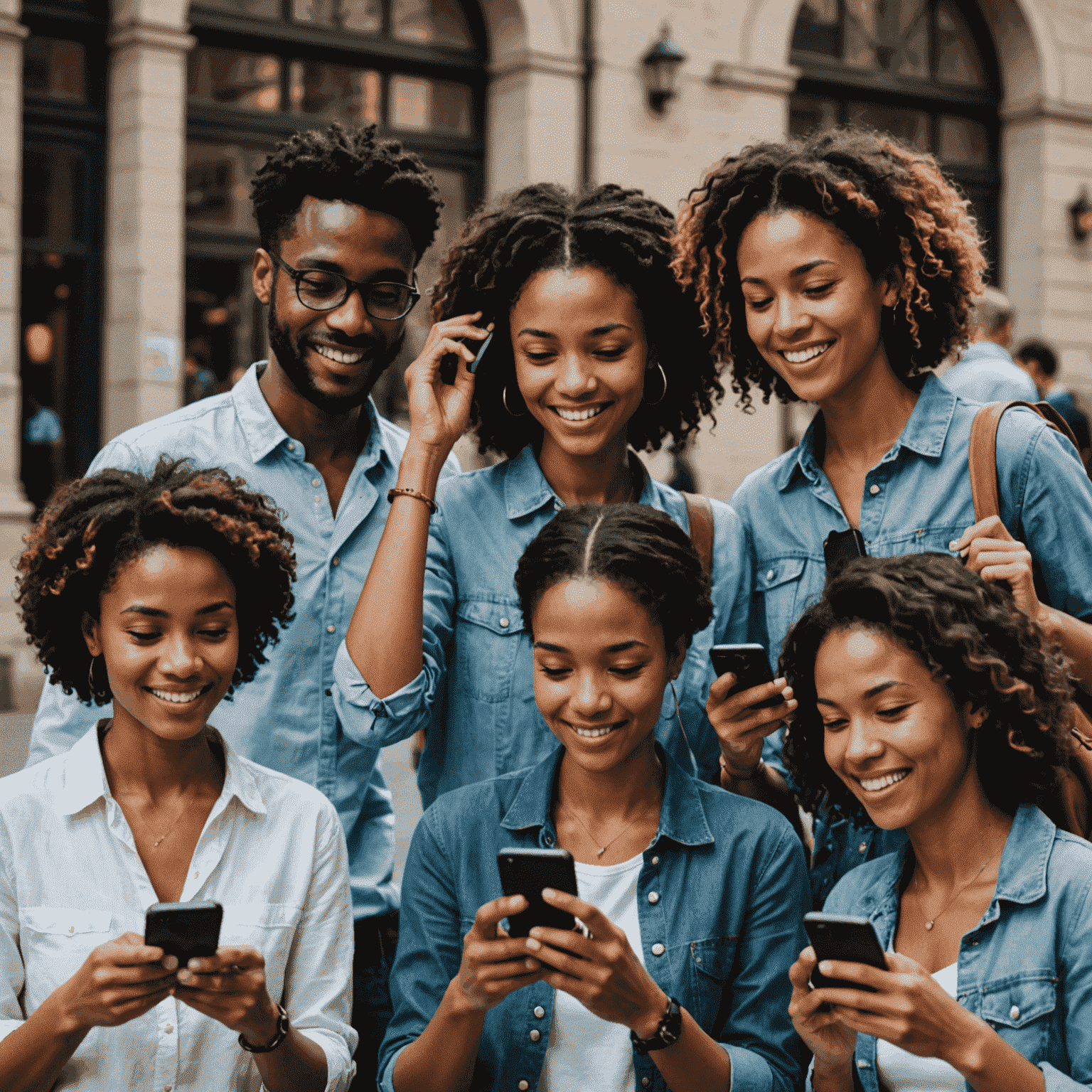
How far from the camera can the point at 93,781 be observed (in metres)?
2.64

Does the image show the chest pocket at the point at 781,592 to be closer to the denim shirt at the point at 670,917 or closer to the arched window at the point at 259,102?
the denim shirt at the point at 670,917

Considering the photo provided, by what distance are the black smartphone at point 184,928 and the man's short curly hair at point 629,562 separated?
34.1 inches

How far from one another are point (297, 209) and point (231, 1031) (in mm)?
1738

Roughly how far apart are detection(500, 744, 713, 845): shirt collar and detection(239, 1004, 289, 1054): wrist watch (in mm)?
522

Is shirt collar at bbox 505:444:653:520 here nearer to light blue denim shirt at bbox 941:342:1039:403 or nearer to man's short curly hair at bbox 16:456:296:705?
man's short curly hair at bbox 16:456:296:705

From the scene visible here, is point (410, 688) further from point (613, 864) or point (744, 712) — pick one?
point (744, 712)

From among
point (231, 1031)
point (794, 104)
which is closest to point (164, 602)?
point (231, 1031)

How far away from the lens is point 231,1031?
255 cm

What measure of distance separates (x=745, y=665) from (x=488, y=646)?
57cm

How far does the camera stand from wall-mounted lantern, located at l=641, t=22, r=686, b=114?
12148 mm

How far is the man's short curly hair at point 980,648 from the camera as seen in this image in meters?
2.56

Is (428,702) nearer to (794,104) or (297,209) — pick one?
(297,209)

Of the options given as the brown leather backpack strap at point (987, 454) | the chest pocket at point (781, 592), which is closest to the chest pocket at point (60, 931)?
the chest pocket at point (781, 592)

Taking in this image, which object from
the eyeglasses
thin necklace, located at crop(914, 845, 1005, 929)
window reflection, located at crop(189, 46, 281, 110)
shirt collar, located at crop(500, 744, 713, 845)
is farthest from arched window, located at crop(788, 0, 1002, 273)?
thin necklace, located at crop(914, 845, 1005, 929)
